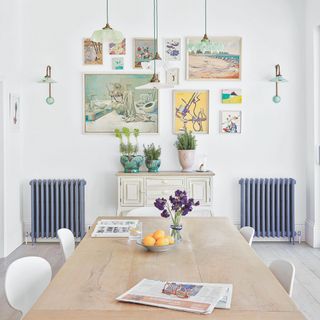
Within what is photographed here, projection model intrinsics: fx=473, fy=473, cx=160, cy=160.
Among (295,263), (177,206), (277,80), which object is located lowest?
(295,263)

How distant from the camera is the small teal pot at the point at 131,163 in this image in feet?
19.4

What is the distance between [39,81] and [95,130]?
95 cm

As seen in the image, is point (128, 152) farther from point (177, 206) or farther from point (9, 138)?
point (177, 206)

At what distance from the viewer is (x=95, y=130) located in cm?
618

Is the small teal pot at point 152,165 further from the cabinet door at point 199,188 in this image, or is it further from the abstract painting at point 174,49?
the abstract painting at point 174,49

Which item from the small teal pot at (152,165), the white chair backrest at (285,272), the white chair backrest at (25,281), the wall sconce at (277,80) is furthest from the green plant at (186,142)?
the white chair backrest at (25,281)

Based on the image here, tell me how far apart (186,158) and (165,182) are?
42cm

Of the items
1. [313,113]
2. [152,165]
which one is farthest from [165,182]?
[313,113]

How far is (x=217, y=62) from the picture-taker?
6168 millimetres

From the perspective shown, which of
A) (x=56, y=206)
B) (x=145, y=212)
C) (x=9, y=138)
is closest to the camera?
(x=145, y=212)

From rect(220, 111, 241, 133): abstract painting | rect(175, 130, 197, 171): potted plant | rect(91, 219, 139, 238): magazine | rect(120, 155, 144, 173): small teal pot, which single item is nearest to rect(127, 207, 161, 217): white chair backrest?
rect(91, 219, 139, 238): magazine

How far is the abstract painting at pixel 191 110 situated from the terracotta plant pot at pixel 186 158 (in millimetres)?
398

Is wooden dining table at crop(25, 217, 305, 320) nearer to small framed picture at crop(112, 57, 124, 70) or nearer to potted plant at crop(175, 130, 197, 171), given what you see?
potted plant at crop(175, 130, 197, 171)

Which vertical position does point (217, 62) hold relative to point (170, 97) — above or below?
above
